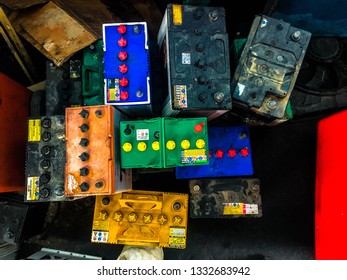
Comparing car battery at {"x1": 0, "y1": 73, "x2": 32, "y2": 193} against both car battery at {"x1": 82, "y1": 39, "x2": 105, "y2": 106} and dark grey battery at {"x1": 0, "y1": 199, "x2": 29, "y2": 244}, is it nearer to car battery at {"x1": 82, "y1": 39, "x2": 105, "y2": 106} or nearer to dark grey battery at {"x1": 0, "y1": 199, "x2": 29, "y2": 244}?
dark grey battery at {"x1": 0, "y1": 199, "x2": 29, "y2": 244}

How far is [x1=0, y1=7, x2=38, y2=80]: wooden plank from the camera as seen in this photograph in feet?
13.4

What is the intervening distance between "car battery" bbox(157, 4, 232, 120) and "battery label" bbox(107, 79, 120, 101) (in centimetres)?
56

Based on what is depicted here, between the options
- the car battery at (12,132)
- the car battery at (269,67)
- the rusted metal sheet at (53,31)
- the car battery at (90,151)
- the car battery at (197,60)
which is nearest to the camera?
the car battery at (90,151)

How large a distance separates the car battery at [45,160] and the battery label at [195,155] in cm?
133

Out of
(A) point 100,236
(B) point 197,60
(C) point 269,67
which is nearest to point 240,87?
(C) point 269,67

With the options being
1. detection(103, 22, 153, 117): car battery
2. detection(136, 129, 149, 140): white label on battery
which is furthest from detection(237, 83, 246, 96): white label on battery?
detection(136, 129, 149, 140): white label on battery

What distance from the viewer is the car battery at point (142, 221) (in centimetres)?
434

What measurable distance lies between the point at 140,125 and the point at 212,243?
7.78ft

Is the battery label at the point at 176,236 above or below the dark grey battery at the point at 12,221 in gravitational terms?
below

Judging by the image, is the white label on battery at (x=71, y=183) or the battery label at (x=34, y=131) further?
the battery label at (x=34, y=131)

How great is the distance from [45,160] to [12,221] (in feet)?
3.73

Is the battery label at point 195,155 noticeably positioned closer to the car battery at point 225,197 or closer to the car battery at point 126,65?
the car battery at point 126,65

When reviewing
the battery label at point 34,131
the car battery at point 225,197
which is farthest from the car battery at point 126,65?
the car battery at point 225,197

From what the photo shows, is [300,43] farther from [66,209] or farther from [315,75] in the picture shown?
[66,209]
